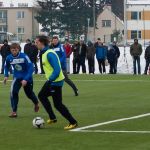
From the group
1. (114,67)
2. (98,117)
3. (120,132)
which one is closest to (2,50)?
(114,67)

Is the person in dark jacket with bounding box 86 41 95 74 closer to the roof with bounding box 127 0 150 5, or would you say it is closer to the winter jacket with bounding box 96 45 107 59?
the winter jacket with bounding box 96 45 107 59

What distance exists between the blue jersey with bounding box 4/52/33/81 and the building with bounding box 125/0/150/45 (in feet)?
221

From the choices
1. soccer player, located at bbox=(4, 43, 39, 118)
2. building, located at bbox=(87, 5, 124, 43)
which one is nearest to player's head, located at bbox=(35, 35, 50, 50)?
soccer player, located at bbox=(4, 43, 39, 118)

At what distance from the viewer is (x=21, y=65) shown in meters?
15.1

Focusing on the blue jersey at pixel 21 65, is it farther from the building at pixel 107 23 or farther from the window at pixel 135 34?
the building at pixel 107 23

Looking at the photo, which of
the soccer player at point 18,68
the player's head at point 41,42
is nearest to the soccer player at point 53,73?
the player's head at point 41,42

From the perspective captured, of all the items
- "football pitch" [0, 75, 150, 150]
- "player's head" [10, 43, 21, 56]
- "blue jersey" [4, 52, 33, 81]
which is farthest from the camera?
"blue jersey" [4, 52, 33, 81]

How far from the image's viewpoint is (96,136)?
12195 mm

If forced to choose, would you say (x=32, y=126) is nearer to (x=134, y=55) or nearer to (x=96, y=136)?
(x=96, y=136)

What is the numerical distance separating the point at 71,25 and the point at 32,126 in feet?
228

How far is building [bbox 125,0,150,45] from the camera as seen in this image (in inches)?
3287

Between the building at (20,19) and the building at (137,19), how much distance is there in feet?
66.3

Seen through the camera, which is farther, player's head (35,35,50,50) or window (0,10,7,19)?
window (0,10,7,19)

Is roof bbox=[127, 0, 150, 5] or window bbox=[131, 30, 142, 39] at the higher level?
roof bbox=[127, 0, 150, 5]
